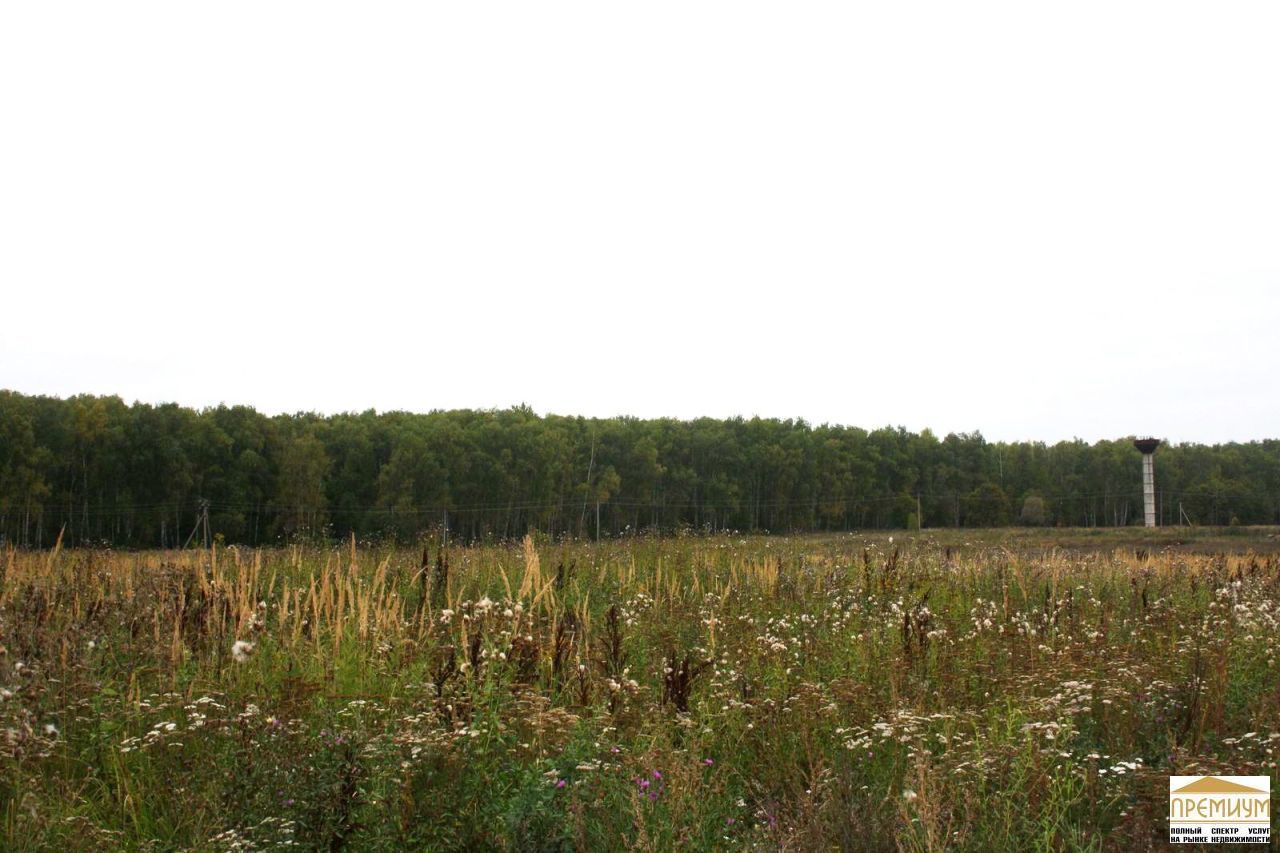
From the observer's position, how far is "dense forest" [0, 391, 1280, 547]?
48.7 m

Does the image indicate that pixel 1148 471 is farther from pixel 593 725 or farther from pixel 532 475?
pixel 593 725

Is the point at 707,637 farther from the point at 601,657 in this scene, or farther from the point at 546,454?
the point at 546,454

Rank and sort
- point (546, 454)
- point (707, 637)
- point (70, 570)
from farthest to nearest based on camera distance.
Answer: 1. point (546, 454)
2. point (70, 570)
3. point (707, 637)

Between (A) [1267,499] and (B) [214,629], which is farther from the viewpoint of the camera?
→ (A) [1267,499]

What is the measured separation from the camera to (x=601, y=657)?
582 centimetres

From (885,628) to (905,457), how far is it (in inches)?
3262

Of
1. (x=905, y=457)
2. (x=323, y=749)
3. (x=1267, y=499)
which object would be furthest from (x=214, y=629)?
(x=1267, y=499)

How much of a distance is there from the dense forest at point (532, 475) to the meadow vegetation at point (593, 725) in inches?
940
